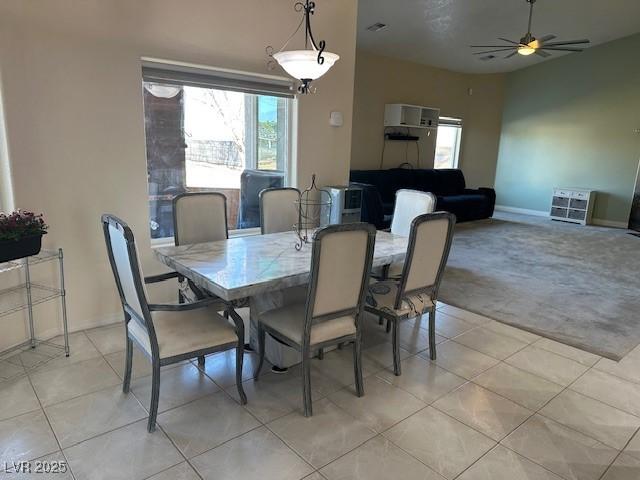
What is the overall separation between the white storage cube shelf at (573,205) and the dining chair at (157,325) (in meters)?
7.75

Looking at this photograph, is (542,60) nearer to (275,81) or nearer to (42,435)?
(275,81)

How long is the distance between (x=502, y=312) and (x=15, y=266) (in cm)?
351

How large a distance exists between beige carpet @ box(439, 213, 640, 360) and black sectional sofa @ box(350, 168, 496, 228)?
53 cm

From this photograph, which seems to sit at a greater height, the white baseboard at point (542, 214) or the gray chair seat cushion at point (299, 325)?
the gray chair seat cushion at point (299, 325)

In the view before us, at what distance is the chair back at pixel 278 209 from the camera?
130 inches

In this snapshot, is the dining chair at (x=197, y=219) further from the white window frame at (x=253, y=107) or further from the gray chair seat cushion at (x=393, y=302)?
the gray chair seat cushion at (x=393, y=302)

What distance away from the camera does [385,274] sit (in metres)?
3.11

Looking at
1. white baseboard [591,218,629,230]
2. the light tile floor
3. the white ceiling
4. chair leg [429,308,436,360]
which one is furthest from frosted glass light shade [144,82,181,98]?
white baseboard [591,218,629,230]

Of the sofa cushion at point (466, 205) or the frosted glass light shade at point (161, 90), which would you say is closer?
the frosted glass light shade at point (161, 90)

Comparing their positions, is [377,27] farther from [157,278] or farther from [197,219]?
[157,278]

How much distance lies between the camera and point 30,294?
272 centimetres

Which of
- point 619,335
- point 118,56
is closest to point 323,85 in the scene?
point 118,56

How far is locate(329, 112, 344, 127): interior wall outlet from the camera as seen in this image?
164 inches

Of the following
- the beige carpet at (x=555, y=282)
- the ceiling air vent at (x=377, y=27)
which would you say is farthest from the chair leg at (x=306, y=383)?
the ceiling air vent at (x=377, y=27)
